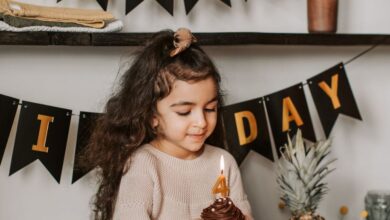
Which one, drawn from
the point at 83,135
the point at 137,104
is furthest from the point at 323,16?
the point at 83,135

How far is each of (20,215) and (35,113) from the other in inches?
13.3

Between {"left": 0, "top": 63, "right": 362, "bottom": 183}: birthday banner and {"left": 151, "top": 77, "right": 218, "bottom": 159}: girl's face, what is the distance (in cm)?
33

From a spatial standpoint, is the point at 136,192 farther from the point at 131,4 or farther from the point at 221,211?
the point at 131,4

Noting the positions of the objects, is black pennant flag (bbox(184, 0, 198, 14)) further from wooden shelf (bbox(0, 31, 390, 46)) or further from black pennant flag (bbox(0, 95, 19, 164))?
black pennant flag (bbox(0, 95, 19, 164))

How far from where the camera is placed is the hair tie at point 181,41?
1.54m

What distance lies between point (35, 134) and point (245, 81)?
0.68m

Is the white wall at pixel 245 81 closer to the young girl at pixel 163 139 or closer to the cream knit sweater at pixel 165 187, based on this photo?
the young girl at pixel 163 139

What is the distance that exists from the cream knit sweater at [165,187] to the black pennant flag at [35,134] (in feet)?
1.06

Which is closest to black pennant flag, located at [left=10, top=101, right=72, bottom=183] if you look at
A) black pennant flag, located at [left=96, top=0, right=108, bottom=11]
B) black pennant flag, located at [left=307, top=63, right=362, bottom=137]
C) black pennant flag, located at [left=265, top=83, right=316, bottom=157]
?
black pennant flag, located at [left=96, top=0, right=108, bottom=11]

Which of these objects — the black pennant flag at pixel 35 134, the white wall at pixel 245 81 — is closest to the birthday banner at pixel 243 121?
the black pennant flag at pixel 35 134

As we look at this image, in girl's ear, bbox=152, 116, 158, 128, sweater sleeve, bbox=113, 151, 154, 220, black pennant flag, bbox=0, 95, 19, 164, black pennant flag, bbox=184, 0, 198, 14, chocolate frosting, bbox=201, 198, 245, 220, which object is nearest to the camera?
chocolate frosting, bbox=201, 198, 245, 220

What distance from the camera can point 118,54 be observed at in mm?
1935

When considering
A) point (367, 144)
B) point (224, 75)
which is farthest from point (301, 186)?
point (367, 144)

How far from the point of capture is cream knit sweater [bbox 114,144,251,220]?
4.87 ft
